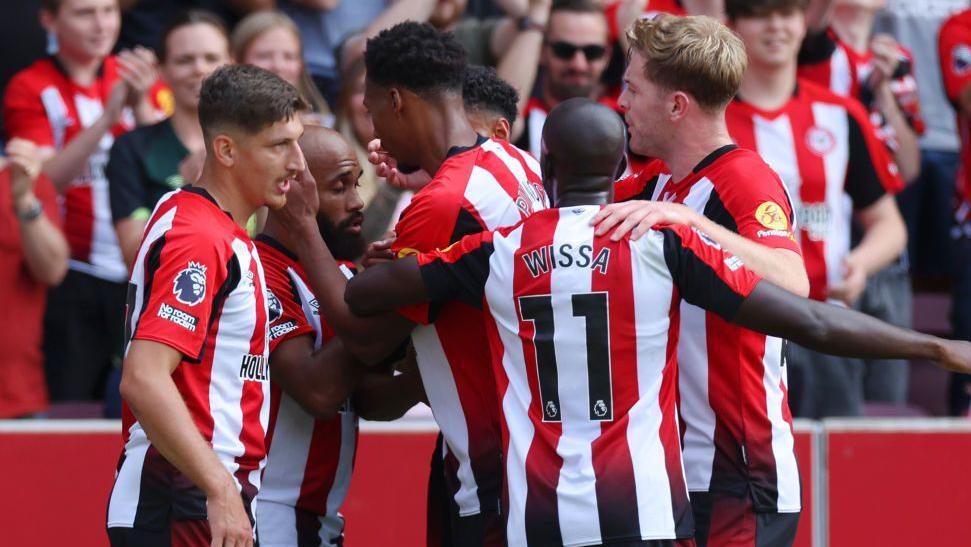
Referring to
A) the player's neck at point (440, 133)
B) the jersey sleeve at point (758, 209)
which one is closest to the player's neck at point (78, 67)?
the player's neck at point (440, 133)

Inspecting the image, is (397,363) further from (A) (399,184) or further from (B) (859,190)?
(B) (859,190)

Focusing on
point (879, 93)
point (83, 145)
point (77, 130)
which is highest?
point (879, 93)

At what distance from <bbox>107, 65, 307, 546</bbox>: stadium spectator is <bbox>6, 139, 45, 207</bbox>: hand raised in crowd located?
8.68ft

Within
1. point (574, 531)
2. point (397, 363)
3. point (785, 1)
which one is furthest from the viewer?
point (785, 1)

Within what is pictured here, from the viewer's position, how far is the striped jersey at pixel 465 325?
3.88 metres

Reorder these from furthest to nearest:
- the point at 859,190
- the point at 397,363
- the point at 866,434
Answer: the point at 859,190
the point at 866,434
the point at 397,363

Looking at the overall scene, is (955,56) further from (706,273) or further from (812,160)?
(706,273)

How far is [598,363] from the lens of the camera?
11.5 feet

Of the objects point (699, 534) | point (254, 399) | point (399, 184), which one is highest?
point (399, 184)

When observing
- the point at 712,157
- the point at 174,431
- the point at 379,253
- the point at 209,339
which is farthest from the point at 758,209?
the point at 174,431

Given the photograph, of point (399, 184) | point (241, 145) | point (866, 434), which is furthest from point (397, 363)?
point (866, 434)

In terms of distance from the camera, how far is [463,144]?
13.6ft

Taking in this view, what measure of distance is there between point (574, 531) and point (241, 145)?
1.47m

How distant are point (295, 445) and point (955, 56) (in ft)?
15.5
